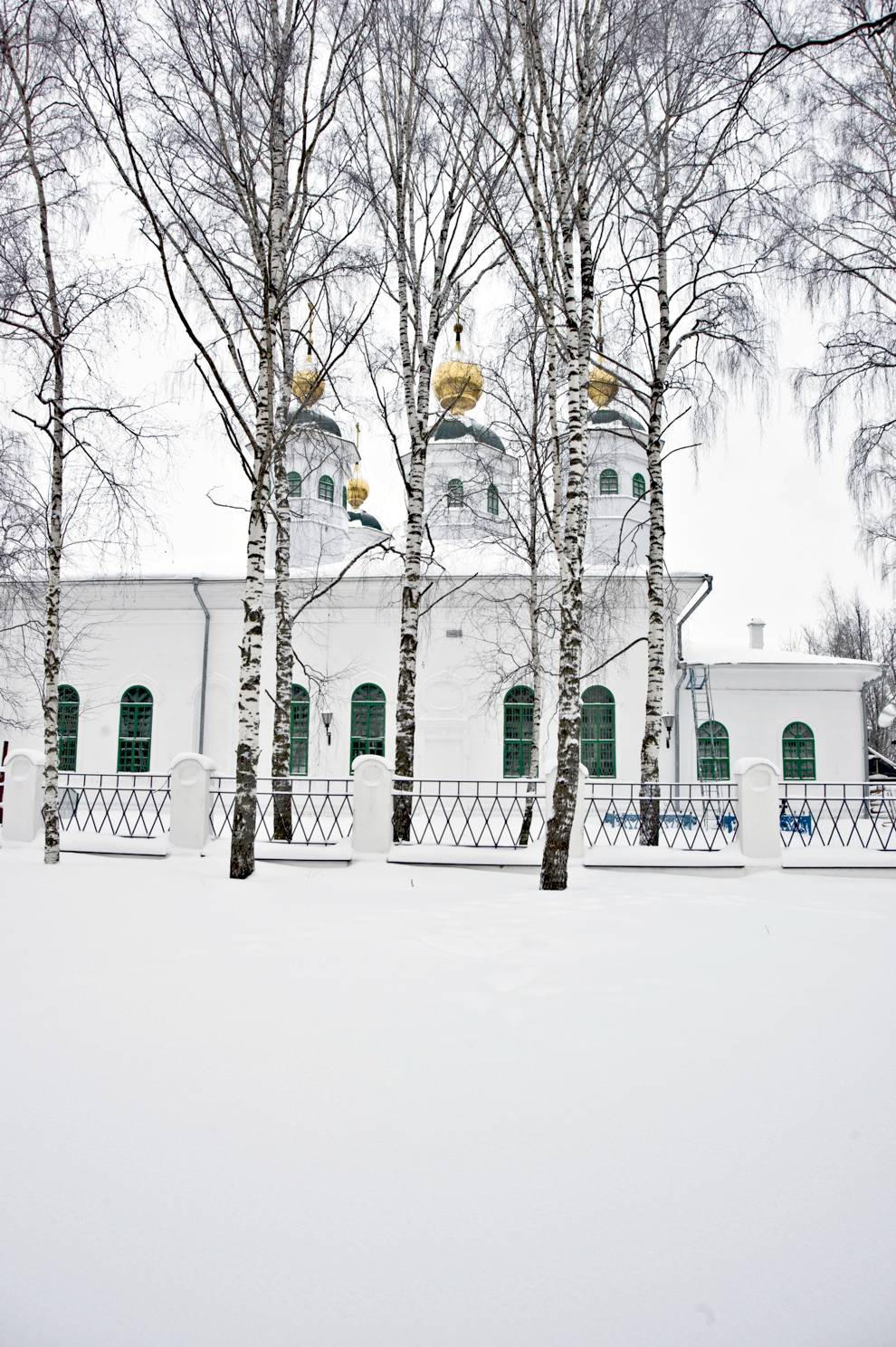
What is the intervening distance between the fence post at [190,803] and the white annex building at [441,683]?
7270 mm

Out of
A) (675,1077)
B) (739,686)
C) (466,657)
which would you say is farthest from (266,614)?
(675,1077)

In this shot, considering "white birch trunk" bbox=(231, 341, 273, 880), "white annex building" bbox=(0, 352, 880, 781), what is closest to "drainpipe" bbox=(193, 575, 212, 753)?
"white annex building" bbox=(0, 352, 880, 781)

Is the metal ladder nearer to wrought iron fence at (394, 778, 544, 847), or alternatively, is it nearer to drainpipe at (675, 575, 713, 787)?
drainpipe at (675, 575, 713, 787)

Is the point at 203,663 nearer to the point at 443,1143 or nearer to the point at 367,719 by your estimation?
the point at 367,719

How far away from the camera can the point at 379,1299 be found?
2.07 metres

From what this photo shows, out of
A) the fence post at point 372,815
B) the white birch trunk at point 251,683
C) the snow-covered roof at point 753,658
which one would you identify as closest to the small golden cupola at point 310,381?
the white birch trunk at point 251,683

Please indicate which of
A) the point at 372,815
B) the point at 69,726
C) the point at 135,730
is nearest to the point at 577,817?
the point at 372,815

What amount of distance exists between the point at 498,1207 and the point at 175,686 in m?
18.2

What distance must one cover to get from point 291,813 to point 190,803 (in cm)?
135

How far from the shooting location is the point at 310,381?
44.2 ft

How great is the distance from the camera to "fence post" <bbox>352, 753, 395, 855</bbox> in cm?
998

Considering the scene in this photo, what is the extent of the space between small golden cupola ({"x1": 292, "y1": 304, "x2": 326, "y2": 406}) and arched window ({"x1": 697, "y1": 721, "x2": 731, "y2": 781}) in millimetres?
10967

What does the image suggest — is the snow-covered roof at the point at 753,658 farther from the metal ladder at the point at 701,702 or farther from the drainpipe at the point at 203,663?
the drainpipe at the point at 203,663

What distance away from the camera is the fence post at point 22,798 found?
37.4 feet
